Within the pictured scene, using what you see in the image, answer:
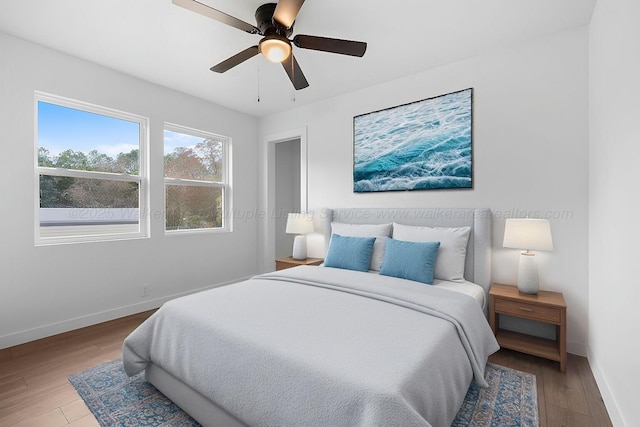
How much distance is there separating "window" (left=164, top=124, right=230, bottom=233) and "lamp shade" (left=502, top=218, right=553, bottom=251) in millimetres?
3484

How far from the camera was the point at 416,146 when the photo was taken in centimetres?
307

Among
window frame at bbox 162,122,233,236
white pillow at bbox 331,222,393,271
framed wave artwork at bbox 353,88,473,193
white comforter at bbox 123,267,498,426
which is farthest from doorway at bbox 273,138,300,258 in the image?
white comforter at bbox 123,267,498,426

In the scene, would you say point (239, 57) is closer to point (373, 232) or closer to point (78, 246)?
point (373, 232)

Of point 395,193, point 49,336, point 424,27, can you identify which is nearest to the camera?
point 424,27

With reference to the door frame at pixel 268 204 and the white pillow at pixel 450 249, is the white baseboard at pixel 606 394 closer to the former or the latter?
the white pillow at pixel 450 249

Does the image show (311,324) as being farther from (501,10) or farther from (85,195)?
(85,195)

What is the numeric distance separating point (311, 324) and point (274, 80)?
274cm

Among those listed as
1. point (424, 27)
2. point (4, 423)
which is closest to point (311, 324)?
point (4, 423)

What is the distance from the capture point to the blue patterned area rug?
1.62m

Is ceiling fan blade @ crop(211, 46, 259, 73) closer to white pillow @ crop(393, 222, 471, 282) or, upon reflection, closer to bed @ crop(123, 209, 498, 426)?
bed @ crop(123, 209, 498, 426)

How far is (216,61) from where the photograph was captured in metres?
2.88

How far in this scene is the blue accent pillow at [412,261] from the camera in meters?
2.40

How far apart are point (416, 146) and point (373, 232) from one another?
3.30 ft

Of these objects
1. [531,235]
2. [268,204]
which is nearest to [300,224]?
[268,204]
